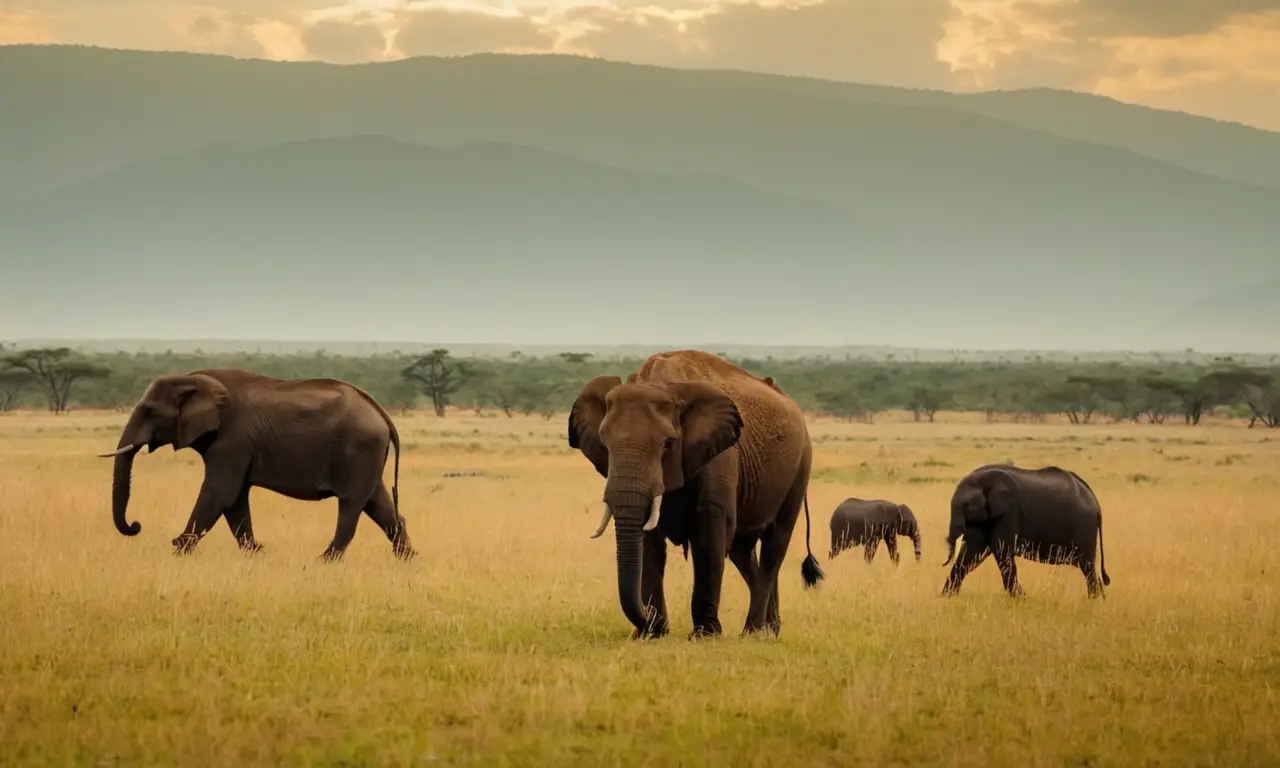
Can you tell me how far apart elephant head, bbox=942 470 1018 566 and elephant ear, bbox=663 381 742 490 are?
15.4 feet

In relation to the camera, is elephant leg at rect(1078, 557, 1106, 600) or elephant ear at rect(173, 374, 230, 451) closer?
elephant leg at rect(1078, 557, 1106, 600)

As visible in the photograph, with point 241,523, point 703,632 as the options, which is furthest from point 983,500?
point 241,523

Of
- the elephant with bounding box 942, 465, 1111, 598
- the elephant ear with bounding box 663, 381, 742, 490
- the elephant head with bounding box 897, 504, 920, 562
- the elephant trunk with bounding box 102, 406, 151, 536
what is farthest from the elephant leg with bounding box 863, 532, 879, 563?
the elephant ear with bounding box 663, 381, 742, 490

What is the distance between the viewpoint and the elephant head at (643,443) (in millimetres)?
12625

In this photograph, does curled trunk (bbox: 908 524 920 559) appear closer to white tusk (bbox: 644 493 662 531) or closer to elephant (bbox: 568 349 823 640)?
elephant (bbox: 568 349 823 640)

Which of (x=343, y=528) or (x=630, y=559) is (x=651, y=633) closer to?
(x=630, y=559)

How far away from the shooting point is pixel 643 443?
1263 centimetres

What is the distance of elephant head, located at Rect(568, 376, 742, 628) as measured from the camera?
12625mm

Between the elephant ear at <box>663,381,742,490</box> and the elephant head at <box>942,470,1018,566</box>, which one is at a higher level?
the elephant ear at <box>663,381,742,490</box>

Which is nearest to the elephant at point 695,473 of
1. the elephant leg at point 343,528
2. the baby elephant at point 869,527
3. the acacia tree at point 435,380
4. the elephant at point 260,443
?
the elephant at point 260,443

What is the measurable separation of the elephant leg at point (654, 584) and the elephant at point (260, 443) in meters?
5.99

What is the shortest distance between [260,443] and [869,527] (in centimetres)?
760

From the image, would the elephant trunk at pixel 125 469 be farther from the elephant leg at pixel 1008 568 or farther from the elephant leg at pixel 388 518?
the elephant leg at pixel 1008 568

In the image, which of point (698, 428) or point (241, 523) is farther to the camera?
point (241, 523)
